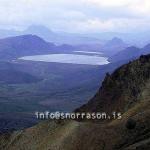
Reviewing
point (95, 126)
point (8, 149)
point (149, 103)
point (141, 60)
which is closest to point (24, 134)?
point (8, 149)

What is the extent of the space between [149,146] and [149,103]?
24.7m

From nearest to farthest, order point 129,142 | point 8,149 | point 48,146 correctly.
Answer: point 129,142 < point 48,146 < point 8,149

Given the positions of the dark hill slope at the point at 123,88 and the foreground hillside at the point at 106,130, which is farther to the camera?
the dark hill slope at the point at 123,88

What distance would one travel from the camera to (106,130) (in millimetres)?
66625

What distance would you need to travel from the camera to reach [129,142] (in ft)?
198

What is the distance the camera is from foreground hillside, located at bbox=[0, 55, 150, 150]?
6412 cm

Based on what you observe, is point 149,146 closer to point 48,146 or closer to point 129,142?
point 129,142

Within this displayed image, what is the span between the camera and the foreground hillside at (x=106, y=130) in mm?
64125

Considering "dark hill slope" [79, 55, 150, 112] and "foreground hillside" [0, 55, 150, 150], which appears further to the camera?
"dark hill slope" [79, 55, 150, 112]

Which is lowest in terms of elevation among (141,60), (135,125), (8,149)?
(8,149)

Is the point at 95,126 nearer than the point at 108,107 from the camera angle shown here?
Yes

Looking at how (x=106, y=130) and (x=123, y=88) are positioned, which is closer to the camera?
(x=106, y=130)

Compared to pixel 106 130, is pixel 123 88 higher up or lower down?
higher up

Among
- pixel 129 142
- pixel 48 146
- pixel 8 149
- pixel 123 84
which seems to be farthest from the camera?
pixel 123 84
